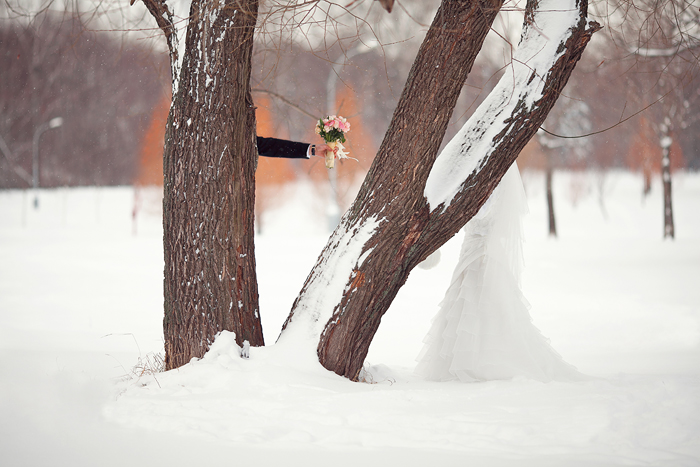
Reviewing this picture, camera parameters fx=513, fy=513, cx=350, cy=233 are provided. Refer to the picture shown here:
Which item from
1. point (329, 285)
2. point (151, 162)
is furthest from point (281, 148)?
point (151, 162)

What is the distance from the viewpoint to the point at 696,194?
28.7 m

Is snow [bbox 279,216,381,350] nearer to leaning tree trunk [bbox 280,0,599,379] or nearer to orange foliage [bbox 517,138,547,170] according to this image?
leaning tree trunk [bbox 280,0,599,379]

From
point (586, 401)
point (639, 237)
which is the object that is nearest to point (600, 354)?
point (586, 401)

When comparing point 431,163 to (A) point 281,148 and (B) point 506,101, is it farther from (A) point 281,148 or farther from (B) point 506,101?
(A) point 281,148

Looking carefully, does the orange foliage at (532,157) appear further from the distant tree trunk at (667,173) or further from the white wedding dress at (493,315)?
the white wedding dress at (493,315)

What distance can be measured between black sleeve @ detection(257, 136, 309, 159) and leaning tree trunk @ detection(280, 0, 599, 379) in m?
0.75

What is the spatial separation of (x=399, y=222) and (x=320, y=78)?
13704mm

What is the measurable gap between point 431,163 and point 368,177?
0.45m

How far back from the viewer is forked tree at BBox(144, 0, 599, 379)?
3.12m

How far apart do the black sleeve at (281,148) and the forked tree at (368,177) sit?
13.8 inches

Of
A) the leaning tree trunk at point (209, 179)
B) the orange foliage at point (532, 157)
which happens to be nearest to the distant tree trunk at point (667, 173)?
the orange foliage at point (532, 157)

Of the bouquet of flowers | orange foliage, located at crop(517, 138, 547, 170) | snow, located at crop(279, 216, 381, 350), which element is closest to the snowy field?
snow, located at crop(279, 216, 381, 350)

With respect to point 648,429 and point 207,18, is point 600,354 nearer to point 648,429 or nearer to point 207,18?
point 648,429

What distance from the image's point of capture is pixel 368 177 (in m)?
3.40
